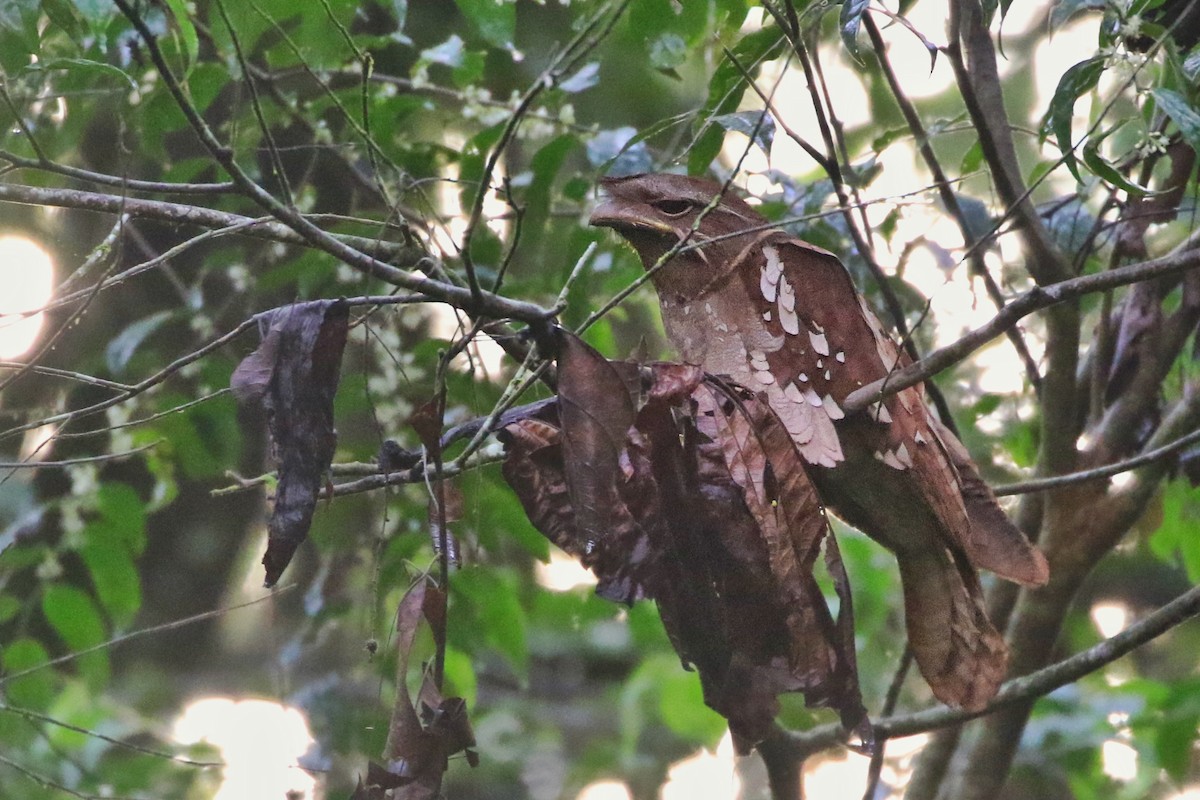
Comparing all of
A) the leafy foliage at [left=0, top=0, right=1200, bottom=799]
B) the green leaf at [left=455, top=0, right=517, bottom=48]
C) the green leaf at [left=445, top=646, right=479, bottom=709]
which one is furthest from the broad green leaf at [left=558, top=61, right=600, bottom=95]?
the green leaf at [left=445, top=646, right=479, bottom=709]

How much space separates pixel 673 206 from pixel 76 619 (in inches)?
79.3

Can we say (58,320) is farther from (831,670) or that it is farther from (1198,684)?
(1198,684)

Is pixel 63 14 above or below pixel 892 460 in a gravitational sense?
above

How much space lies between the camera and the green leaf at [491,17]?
237 centimetres

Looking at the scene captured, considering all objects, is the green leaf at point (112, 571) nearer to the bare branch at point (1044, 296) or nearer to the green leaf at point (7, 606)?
the green leaf at point (7, 606)

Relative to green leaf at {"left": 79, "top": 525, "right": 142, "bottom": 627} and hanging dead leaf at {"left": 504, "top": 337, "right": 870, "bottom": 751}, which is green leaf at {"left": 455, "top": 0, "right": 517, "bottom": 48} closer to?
hanging dead leaf at {"left": 504, "top": 337, "right": 870, "bottom": 751}

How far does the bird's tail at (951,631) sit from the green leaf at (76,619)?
2.11 m

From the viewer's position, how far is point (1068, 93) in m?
1.76

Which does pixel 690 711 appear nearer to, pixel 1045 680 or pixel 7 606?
pixel 1045 680

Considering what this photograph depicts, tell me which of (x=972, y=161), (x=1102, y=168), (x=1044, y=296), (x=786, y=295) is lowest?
(x=1044, y=296)

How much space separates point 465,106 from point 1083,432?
1.84m

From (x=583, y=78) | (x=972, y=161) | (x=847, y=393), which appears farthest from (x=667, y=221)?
(x=972, y=161)

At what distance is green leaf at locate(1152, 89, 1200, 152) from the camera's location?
5.43 ft

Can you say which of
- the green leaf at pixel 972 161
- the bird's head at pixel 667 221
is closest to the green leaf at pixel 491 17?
the bird's head at pixel 667 221
